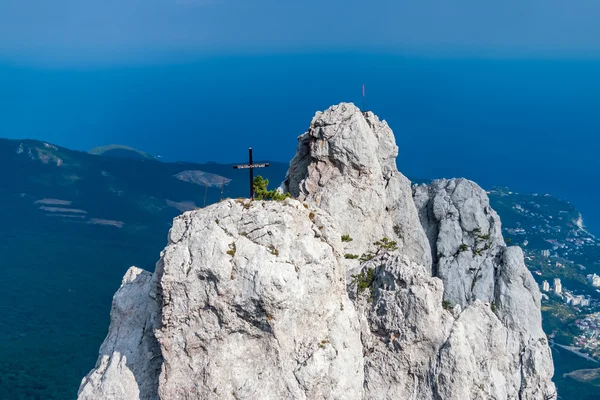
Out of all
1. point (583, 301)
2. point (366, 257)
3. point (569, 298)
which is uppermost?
point (366, 257)

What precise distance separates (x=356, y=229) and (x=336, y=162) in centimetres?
430

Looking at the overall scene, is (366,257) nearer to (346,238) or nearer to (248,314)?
(346,238)

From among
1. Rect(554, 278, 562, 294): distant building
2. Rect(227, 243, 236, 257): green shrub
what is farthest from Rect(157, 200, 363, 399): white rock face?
Rect(554, 278, 562, 294): distant building

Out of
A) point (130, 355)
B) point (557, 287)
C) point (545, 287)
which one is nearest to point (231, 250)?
point (130, 355)

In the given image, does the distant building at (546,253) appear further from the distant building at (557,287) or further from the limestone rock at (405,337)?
the limestone rock at (405,337)

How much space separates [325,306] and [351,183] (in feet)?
48.6

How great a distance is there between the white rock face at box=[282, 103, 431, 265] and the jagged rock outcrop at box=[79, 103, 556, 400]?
3.4 inches

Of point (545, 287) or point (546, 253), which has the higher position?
point (546, 253)

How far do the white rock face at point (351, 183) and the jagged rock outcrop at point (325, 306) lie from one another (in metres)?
0.09

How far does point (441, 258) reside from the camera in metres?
42.3

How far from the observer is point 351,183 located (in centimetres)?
3797

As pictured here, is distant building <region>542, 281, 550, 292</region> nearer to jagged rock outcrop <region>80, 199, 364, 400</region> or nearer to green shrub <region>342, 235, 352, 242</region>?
green shrub <region>342, 235, 352, 242</region>

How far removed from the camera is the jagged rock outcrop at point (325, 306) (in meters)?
22.9

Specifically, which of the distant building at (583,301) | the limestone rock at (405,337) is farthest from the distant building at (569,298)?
the limestone rock at (405,337)
